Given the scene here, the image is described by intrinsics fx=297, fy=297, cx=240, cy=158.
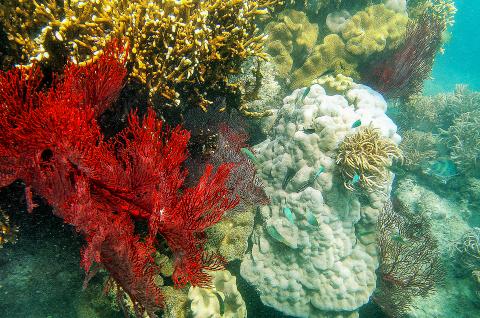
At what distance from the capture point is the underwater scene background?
2.84m

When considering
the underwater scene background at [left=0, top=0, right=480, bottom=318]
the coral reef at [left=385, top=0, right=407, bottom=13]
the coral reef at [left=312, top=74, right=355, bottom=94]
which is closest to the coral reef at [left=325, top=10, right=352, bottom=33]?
the underwater scene background at [left=0, top=0, right=480, bottom=318]

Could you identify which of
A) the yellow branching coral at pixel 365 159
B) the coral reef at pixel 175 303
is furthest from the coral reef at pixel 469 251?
the coral reef at pixel 175 303

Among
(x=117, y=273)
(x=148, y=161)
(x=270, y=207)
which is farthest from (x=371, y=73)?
(x=117, y=273)

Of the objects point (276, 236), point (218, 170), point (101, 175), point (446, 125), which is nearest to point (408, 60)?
point (446, 125)

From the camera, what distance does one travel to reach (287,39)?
714 centimetres

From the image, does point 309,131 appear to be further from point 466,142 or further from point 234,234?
point 466,142

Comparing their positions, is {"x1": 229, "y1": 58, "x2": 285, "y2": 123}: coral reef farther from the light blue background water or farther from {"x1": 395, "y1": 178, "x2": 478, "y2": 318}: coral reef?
Result: the light blue background water

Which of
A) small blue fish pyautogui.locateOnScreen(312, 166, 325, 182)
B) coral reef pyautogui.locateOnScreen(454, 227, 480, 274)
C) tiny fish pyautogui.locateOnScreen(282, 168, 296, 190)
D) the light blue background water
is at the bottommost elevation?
coral reef pyautogui.locateOnScreen(454, 227, 480, 274)

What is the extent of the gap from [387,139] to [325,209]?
154cm

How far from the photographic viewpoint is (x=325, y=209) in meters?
4.82

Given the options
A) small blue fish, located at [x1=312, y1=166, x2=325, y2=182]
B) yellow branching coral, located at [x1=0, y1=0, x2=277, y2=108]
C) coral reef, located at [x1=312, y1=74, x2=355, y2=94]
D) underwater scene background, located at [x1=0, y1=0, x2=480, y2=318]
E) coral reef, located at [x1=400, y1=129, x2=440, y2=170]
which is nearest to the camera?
underwater scene background, located at [x1=0, y1=0, x2=480, y2=318]

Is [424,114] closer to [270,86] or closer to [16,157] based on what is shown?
[270,86]

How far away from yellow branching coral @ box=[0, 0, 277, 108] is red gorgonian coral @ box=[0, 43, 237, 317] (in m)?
0.34

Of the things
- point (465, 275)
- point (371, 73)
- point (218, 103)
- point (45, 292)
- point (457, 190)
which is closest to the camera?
point (45, 292)
